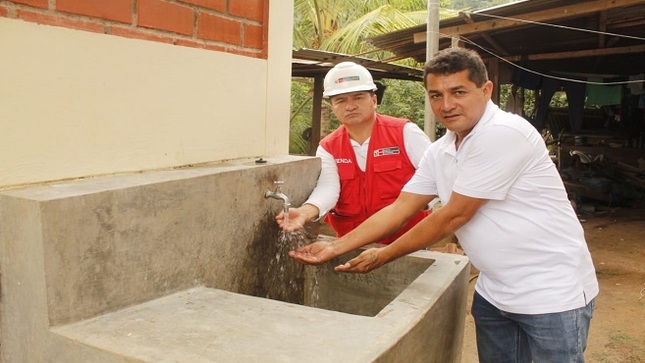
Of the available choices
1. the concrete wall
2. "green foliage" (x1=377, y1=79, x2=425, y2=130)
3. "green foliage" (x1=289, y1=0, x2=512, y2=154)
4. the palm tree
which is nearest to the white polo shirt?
the concrete wall

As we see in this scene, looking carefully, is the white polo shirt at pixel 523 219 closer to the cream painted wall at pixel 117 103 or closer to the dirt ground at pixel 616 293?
the cream painted wall at pixel 117 103

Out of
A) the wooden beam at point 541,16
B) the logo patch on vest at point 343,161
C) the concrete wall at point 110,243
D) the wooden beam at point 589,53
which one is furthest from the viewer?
the wooden beam at point 589,53

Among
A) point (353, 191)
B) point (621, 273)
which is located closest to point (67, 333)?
point (353, 191)

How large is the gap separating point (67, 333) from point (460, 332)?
1832 mm

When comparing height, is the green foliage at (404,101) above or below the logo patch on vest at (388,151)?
above

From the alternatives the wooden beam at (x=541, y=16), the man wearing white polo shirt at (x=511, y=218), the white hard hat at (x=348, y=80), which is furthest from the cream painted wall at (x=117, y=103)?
the wooden beam at (x=541, y=16)

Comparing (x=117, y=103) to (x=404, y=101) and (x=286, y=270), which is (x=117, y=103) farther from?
(x=404, y=101)

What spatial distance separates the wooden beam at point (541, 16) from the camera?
5.94 meters

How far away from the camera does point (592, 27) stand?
24.2 ft

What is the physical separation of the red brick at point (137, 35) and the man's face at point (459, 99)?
3.69 ft

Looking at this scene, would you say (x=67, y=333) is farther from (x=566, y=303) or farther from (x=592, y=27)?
(x=592, y=27)

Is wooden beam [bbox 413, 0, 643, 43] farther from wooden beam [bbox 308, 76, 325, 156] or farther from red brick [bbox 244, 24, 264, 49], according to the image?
red brick [bbox 244, 24, 264, 49]

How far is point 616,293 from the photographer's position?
5.82 meters

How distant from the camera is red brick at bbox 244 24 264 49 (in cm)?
266
